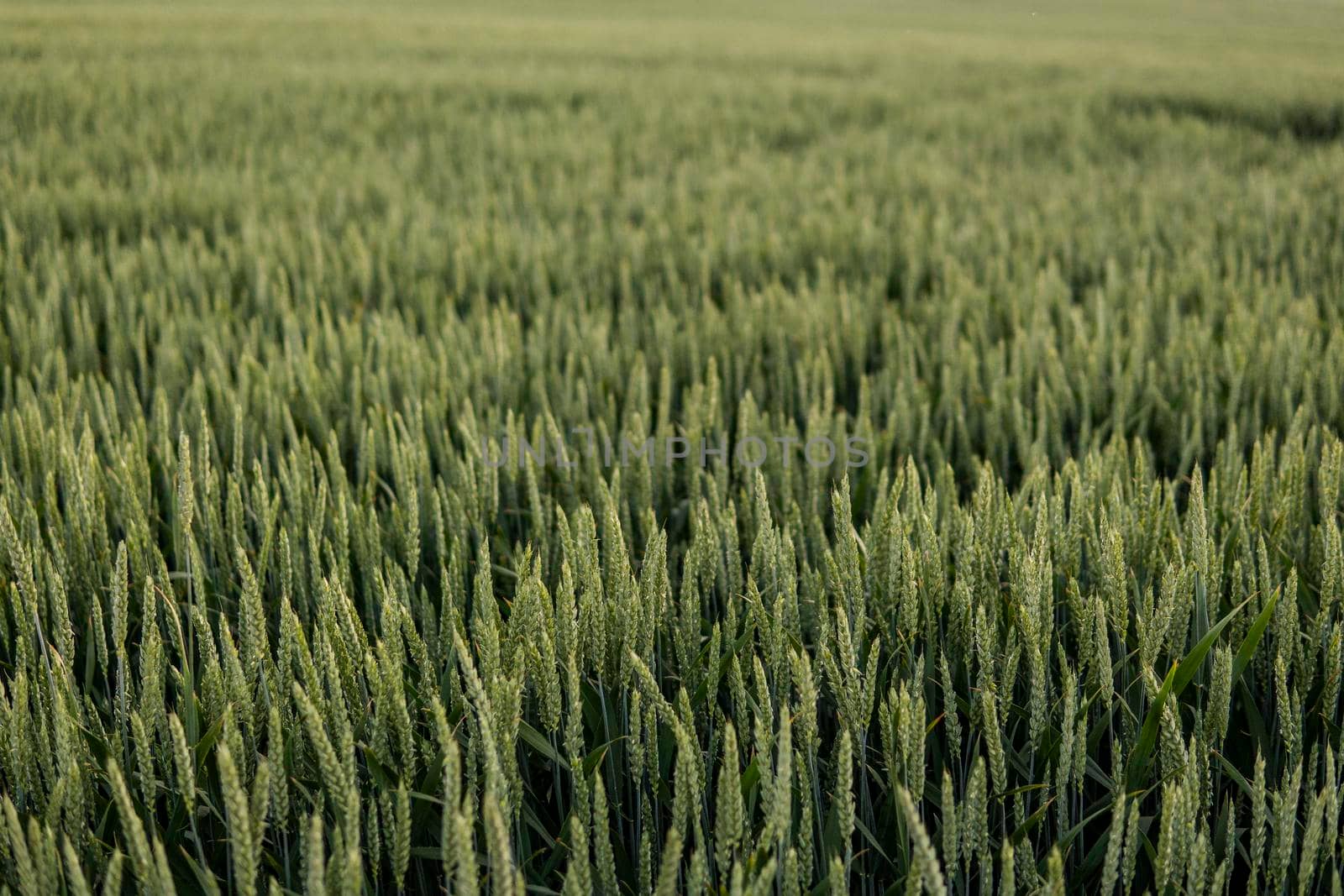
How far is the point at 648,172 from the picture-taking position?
182 inches

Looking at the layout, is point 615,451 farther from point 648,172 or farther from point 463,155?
point 463,155

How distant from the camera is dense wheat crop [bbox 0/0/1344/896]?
0.80 meters

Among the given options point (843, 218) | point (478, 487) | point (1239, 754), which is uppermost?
point (843, 218)

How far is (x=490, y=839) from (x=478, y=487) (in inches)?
34.2

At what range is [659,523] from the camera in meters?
1.50

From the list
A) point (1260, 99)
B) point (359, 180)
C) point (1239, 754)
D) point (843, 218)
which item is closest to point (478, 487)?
point (1239, 754)

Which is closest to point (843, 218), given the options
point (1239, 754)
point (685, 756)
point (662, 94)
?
point (1239, 754)

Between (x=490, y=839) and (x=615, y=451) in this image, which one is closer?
(x=490, y=839)

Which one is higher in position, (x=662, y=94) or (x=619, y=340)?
(x=662, y=94)

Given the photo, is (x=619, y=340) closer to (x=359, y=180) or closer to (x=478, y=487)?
(x=478, y=487)

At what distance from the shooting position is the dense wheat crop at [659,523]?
796 mm

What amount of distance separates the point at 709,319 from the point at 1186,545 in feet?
4.16

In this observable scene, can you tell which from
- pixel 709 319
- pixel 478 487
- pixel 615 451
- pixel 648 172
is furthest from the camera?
pixel 648 172

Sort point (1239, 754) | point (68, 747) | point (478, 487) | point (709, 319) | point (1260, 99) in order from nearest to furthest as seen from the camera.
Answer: point (68, 747) → point (1239, 754) → point (478, 487) → point (709, 319) → point (1260, 99)
